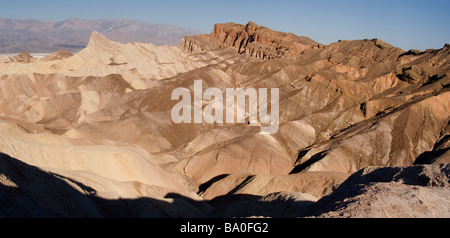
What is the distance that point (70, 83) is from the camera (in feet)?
164

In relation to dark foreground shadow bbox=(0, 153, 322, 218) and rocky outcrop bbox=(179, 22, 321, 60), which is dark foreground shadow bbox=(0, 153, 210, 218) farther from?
rocky outcrop bbox=(179, 22, 321, 60)

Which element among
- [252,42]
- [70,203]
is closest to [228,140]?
[70,203]

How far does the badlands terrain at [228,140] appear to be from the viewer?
12.3 meters

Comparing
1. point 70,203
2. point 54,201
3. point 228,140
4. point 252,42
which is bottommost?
point 228,140

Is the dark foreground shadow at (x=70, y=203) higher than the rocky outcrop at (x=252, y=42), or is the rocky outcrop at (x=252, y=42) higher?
the rocky outcrop at (x=252, y=42)

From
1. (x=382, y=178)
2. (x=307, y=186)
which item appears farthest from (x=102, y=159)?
(x=382, y=178)

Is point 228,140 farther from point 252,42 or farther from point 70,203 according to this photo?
point 252,42

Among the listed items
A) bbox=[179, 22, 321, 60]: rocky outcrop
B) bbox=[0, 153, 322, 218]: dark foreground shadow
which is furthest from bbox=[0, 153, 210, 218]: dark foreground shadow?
bbox=[179, 22, 321, 60]: rocky outcrop

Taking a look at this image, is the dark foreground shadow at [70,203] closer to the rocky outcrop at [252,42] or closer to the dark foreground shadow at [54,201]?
the dark foreground shadow at [54,201]

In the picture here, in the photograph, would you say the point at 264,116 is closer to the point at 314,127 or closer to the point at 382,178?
the point at 314,127

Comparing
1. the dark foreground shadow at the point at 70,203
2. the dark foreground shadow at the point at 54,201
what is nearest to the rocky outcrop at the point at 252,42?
the dark foreground shadow at the point at 70,203

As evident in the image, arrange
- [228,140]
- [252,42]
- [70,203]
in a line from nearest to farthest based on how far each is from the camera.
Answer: [70,203], [228,140], [252,42]

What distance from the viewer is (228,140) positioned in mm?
31266
